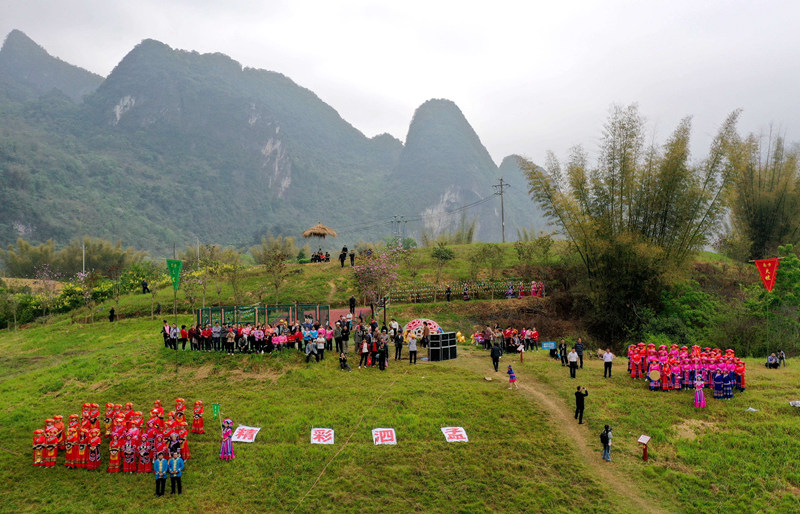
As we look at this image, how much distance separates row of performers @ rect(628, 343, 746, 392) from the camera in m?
19.3

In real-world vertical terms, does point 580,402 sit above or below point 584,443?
above

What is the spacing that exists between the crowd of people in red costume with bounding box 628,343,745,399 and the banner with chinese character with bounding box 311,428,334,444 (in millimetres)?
14138

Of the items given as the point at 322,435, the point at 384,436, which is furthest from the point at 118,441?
the point at 384,436

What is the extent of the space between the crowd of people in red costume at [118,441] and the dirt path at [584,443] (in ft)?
43.8

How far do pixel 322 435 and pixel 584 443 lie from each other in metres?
9.39

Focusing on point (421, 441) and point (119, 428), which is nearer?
point (119, 428)

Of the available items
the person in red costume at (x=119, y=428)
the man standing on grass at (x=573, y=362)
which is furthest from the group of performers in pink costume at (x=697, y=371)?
the person in red costume at (x=119, y=428)

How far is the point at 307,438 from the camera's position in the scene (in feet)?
54.2

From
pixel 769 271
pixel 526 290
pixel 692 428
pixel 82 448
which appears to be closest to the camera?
pixel 82 448

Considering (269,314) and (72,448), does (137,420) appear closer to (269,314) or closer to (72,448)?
(72,448)

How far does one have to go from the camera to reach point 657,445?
16234 mm

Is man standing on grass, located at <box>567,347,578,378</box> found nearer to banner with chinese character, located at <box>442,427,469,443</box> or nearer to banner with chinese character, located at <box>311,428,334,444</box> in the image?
banner with chinese character, located at <box>442,427,469,443</box>

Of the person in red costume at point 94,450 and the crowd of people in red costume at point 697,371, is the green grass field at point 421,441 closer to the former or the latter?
the person in red costume at point 94,450

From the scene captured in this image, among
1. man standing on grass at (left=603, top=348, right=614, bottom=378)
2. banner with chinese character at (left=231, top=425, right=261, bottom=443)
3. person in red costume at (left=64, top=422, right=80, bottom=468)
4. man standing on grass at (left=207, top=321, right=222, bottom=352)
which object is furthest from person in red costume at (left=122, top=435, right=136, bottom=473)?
man standing on grass at (left=603, top=348, right=614, bottom=378)
